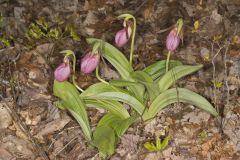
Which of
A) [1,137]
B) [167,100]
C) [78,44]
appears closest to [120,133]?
[167,100]

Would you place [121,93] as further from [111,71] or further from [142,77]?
[111,71]

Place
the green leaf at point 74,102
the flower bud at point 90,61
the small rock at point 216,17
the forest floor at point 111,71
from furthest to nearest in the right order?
the small rock at point 216,17, the forest floor at point 111,71, the green leaf at point 74,102, the flower bud at point 90,61

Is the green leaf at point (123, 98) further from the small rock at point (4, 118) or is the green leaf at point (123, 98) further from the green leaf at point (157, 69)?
the small rock at point (4, 118)

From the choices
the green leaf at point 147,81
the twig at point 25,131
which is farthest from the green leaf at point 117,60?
the twig at point 25,131

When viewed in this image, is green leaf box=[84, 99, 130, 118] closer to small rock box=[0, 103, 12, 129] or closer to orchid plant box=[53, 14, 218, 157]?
orchid plant box=[53, 14, 218, 157]

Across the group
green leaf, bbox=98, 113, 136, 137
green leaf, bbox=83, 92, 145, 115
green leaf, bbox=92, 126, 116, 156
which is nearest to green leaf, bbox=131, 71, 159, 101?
green leaf, bbox=83, 92, 145, 115

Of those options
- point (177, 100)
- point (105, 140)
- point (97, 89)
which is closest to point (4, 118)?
point (97, 89)
